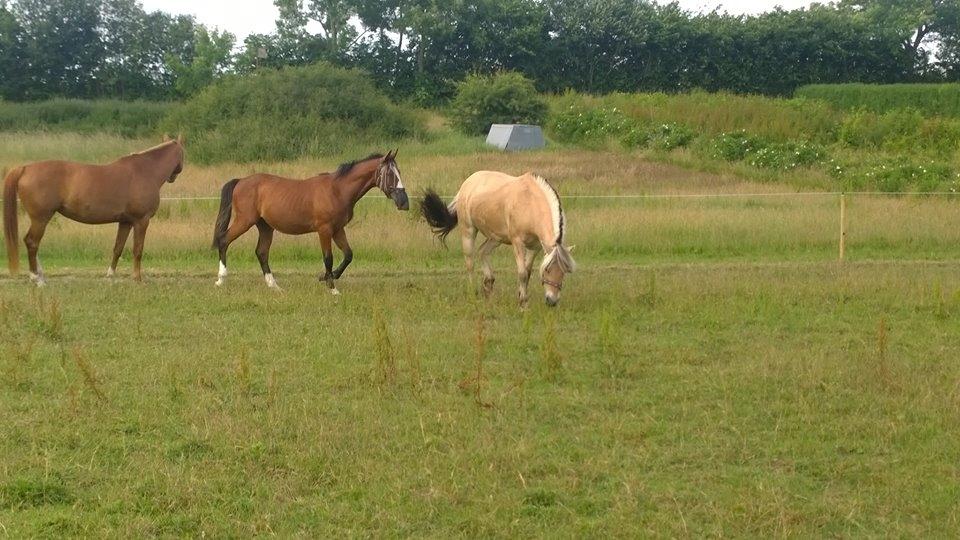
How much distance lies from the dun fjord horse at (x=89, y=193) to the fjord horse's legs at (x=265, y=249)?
4.73ft

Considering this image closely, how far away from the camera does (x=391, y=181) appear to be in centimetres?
1219

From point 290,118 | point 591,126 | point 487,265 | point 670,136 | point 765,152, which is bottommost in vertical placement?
point 487,265

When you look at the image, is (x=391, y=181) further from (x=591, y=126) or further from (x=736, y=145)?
(x=591, y=126)

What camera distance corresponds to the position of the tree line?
163 ft

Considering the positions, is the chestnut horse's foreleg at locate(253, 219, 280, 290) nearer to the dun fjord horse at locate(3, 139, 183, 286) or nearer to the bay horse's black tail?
the bay horse's black tail

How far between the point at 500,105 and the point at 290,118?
674 cm

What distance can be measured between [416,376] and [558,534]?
2.78 metres

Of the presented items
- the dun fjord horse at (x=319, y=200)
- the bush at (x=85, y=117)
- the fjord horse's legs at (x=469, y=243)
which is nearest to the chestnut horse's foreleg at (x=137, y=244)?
the dun fjord horse at (x=319, y=200)

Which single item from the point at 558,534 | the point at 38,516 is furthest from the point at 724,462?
the point at 38,516

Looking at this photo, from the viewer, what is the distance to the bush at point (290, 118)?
91.6 feet

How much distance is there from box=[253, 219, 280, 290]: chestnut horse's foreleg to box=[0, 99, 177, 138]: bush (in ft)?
77.6

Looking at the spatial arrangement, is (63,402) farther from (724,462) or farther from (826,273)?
(826,273)

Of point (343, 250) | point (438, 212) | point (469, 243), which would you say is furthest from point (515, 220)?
point (343, 250)

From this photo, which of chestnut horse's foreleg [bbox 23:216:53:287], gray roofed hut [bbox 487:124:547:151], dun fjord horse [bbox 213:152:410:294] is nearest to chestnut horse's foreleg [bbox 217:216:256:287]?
dun fjord horse [bbox 213:152:410:294]
